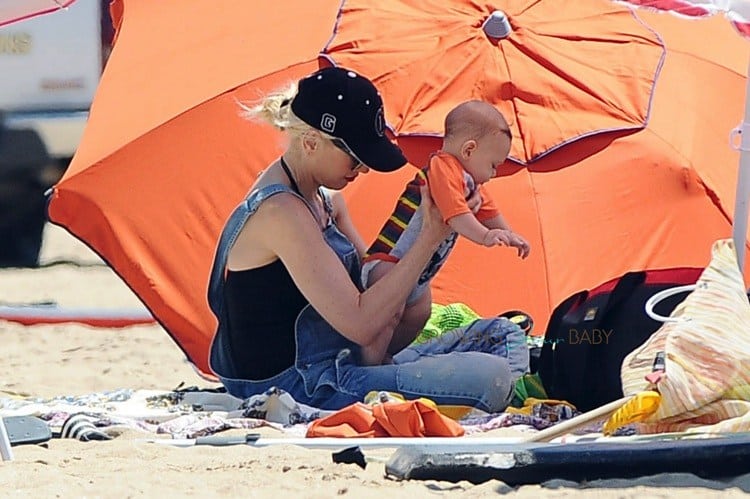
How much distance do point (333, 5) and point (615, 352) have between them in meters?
1.54

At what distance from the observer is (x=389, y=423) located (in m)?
3.23

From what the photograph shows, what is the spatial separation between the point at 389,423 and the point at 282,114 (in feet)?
2.80

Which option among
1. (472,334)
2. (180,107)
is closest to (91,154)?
(180,107)

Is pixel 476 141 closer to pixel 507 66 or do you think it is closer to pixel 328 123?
pixel 328 123

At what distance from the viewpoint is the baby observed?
3.64 m

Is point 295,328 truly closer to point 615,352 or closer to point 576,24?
point 615,352

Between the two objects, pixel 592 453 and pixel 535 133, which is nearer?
pixel 592 453

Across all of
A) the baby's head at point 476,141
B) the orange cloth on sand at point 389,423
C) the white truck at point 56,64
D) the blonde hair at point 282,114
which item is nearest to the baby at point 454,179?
the baby's head at point 476,141

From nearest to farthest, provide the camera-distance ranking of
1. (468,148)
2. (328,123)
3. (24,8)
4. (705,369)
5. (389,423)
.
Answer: (24,8) < (705,369) < (389,423) < (328,123) < (468,148)

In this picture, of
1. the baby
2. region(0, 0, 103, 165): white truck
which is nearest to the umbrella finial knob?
the baby

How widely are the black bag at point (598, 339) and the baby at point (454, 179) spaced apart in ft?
0.86

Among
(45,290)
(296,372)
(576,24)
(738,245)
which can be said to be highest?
(576,24)

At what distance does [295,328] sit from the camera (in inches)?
142

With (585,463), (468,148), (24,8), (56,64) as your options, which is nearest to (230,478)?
(585,463)
